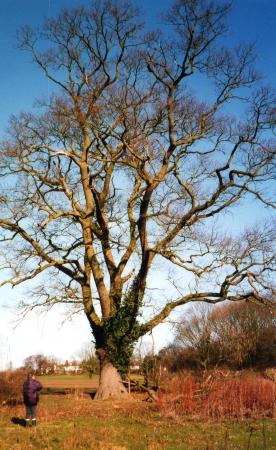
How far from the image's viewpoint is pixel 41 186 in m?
21.6

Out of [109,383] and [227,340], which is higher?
[227,340]

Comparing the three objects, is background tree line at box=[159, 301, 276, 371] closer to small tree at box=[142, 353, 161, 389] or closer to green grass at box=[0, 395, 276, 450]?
small tree at box=[142, 353, 161, 389]

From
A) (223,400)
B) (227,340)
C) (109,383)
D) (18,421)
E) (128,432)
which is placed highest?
(227,340)

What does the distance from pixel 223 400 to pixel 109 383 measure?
6.48 meters

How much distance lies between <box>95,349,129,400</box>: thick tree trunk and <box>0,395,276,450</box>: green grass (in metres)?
3.39

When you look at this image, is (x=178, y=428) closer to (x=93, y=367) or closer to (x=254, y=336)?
(x=93, y=367)

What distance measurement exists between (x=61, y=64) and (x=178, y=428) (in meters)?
16.2

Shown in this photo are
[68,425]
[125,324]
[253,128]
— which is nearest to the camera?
[68,425]

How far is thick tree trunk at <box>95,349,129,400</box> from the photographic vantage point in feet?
64.0

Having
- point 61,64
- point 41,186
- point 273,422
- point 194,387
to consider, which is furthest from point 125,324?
point 61,64

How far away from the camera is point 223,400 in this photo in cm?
1474

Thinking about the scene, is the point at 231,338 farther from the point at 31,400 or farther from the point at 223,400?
the point at 31,400

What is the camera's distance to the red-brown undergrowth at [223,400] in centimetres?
1441

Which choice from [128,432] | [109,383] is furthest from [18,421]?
[109,383]
